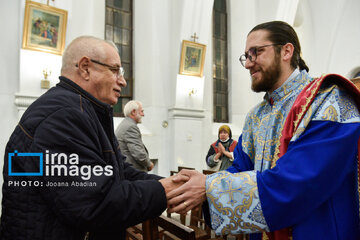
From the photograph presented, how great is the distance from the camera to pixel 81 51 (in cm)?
141

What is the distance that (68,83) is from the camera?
1305 millimetres

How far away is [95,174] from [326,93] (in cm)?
104

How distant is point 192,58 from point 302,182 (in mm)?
5430

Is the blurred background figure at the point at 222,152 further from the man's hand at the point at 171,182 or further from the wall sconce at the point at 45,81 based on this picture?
the wall sconce at the point at 45,81

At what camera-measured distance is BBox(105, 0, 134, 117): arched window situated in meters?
6.39

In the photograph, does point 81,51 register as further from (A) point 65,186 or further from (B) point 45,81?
(B) point 45,81

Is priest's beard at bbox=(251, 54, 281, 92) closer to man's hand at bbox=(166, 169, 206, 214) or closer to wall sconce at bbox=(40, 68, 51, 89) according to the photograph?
man's hand at bbox=(166, 169, 206, 214)

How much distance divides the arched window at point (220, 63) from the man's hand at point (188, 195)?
6.37m

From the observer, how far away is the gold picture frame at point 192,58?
242 inches

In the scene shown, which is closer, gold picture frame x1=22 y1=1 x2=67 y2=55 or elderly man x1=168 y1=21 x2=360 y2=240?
elderly man x1=168 y1=21 x2=360 y2=240

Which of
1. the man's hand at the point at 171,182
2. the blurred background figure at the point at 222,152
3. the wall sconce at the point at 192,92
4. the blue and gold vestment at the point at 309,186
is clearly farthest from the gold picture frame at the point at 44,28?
the blue and gold vestment at the point at 309,186

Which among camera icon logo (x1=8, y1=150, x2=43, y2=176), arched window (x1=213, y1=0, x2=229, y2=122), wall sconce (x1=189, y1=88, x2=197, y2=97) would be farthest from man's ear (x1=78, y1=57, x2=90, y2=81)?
arched window (x1=213, y1=0, x2=229, y2=122)

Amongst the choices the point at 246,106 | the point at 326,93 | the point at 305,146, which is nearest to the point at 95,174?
the point at 305,146

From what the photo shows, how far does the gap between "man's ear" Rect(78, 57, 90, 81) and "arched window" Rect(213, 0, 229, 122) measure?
6.42 metres
